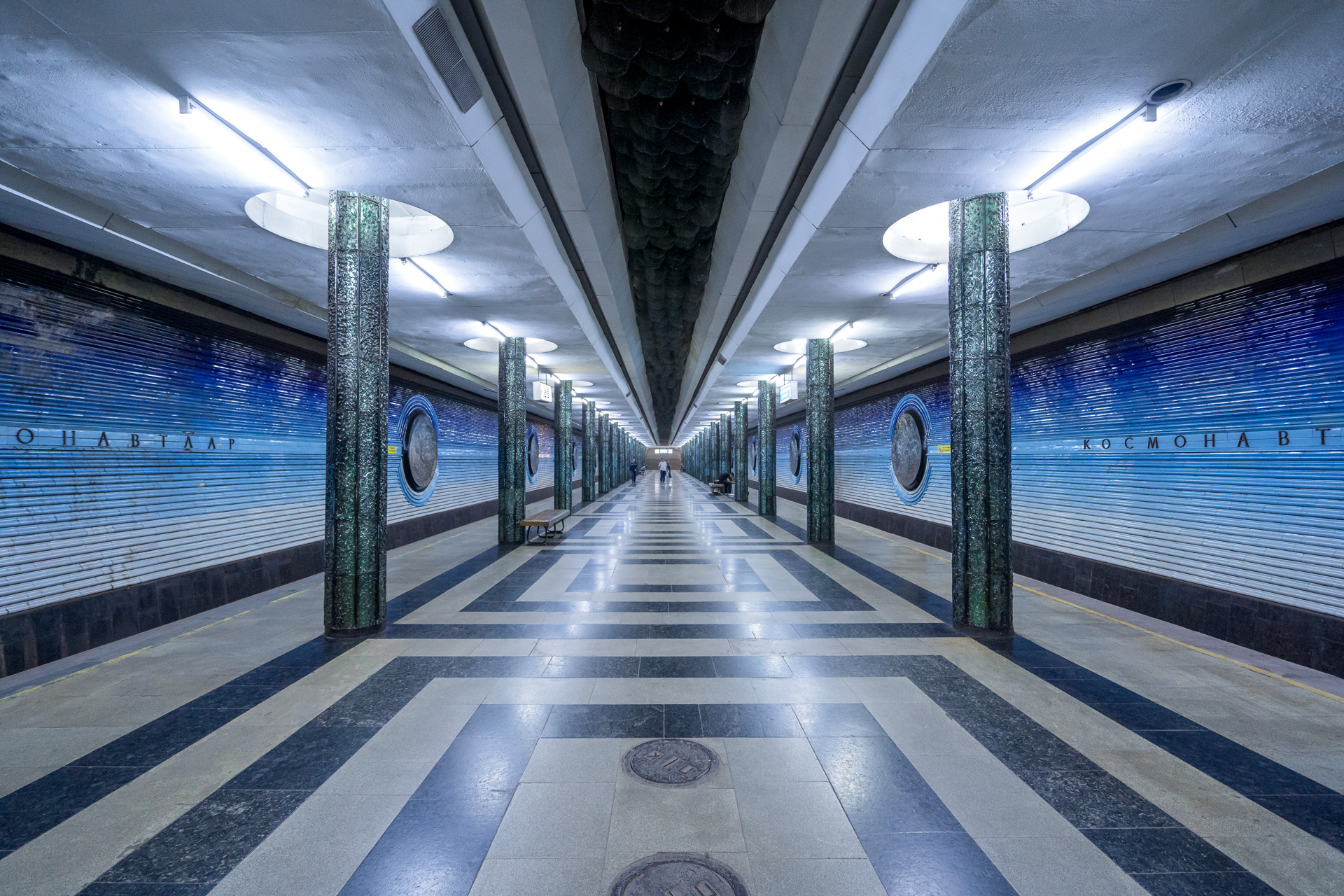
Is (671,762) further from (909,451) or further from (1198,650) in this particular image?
(909,451)

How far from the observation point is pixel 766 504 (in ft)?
55.5

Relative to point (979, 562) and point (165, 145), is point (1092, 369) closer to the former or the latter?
point (979, 562)

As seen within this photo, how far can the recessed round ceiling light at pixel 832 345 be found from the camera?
11227 mm

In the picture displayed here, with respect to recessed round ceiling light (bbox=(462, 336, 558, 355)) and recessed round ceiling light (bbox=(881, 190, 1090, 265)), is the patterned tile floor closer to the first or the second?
recessed round ceiling light (bbox=(881, 190, 1090, 265))

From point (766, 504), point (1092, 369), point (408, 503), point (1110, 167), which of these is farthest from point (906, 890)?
point (766, 504)

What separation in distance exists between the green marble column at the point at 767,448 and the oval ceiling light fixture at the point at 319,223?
39.8 feet

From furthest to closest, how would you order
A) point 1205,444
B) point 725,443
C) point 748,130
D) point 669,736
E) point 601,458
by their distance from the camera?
point 725,443 < point 601,458 < point 1205,444 < point 748,130 < point 669,736

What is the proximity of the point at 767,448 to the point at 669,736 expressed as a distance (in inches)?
557

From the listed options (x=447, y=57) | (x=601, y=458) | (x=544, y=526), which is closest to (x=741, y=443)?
(x=601, y=458)

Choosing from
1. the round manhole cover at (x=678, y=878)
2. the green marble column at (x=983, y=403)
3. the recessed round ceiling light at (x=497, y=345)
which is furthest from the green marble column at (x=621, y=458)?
the round manhole cover at (x=678, y=878)

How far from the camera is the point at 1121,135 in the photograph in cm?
376

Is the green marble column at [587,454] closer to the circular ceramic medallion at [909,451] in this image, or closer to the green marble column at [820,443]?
the green marble column at [820,443]

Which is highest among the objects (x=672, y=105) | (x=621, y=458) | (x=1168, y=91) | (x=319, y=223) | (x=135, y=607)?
(x=672, y=105)

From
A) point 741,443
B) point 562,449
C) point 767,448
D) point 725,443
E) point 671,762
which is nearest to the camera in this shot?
point 671,762
